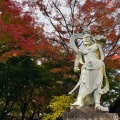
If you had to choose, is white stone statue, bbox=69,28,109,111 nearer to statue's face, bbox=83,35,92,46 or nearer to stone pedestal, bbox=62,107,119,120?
statue's face, bbox=83,35,92,46

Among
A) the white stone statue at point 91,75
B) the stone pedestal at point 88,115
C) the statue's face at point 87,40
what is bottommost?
the stone pedestal at point 88,115

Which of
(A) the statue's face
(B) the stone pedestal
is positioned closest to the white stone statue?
(A) the statue's face

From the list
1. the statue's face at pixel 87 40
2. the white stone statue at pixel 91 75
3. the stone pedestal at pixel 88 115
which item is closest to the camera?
the stone pedestal at pixel 88 115

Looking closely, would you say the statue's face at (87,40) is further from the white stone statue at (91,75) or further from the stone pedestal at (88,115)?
the stone pedestal at (88,115)

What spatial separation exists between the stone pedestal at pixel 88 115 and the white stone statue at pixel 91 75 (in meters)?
0.15

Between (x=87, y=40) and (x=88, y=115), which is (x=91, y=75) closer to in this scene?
(x=87, y=40)

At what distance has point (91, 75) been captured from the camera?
26.7 ft

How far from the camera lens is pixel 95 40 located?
336 inches

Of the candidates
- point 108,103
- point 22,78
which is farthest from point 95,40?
point 108,103

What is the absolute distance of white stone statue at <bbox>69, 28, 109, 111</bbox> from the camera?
788 centimetres

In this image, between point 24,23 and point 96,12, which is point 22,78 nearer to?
point 24,23

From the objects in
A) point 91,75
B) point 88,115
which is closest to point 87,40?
point 91,75

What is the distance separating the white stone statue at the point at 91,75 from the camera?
7875 millimetres

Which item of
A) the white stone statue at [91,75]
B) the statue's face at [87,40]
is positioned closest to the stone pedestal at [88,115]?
the white stone statue at [91,75]
